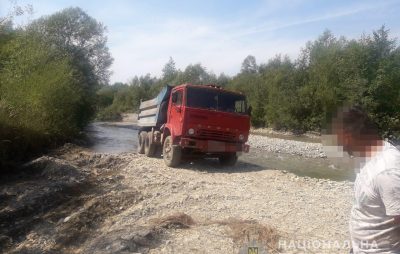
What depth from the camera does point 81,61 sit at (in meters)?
37.5

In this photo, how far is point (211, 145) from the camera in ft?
39.0

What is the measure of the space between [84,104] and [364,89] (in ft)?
72.8

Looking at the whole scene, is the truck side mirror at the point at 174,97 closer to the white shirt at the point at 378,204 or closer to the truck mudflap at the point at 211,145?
the truck mudflap at the point at 211,145

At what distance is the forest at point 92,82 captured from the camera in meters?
Result: 16.6

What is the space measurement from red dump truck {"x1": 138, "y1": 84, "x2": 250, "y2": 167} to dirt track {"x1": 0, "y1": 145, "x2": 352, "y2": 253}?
0.70 meters

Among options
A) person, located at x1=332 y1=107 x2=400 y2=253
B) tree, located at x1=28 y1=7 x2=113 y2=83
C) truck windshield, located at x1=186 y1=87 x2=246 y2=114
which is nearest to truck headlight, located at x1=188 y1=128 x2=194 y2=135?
truck windshield, located at x1=186 y1=87 x2=246 y2=114

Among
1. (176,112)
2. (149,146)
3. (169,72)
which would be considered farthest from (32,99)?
(169,72)

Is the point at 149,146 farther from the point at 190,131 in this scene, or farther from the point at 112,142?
the point at 112,142

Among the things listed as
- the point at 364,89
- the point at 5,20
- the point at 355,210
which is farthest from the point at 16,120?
the point at 364,89

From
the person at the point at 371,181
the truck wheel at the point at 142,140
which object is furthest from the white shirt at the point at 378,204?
the truck wheel at the point at 142,140

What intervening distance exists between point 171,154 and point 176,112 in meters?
1.28

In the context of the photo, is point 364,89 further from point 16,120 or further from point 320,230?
point 320,230

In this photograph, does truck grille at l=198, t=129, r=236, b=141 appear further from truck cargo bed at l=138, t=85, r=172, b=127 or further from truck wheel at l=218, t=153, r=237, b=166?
truck cargo bed at l=138, t=85, r=172, b=127

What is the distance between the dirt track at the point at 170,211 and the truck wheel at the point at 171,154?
302 mm
